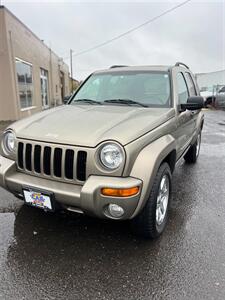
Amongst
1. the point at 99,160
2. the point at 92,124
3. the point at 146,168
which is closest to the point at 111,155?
the point at 99,160

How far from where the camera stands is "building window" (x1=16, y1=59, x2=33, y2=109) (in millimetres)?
12100

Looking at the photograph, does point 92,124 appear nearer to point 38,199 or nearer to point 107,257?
point 38,199

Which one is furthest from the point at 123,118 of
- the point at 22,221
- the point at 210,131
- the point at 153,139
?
the point at 210,131

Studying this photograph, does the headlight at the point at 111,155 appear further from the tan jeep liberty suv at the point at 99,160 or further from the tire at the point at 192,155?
the tire at the point at 192,155

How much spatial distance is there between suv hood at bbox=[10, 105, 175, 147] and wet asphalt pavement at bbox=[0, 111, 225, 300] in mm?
1125

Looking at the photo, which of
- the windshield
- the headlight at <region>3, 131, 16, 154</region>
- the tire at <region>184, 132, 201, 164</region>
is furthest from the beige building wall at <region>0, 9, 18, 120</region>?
the headlight at <region>3, 131, 16, 154</region>

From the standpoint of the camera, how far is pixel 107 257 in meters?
2.45

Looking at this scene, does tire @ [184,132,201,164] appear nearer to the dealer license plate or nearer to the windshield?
the windshield

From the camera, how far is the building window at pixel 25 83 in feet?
39.7

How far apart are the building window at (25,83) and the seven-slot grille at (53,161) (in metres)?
10.5

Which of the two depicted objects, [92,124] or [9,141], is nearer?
[92,124]

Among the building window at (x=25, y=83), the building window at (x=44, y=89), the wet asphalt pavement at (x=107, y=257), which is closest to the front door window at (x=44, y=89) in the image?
the building window at (x=44, y=89)

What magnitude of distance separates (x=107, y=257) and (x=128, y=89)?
2270 millimetres

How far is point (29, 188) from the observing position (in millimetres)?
2395
